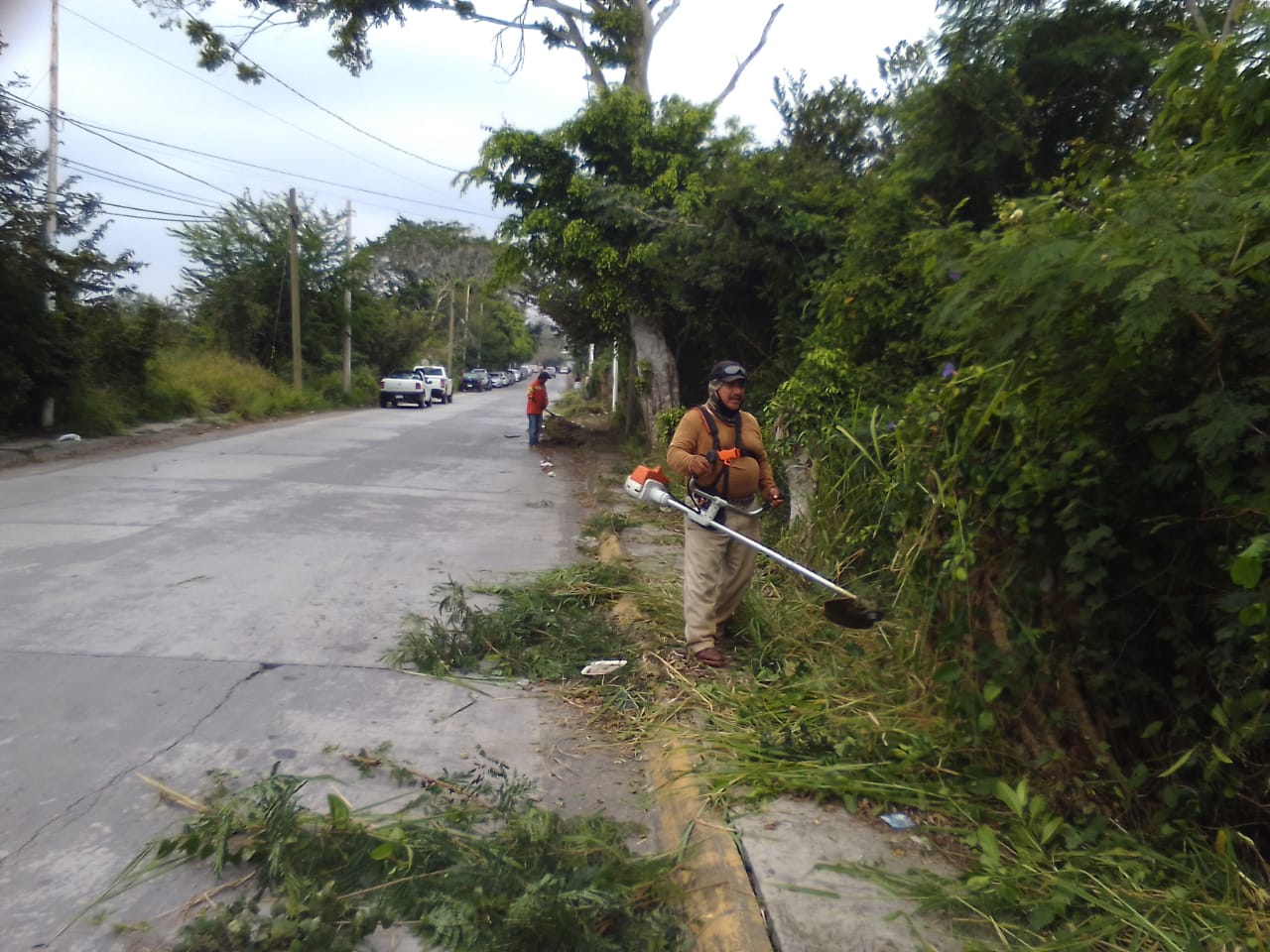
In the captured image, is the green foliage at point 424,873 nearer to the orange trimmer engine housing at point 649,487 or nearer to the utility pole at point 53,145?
the orange trimmer engine housing at point 649,487

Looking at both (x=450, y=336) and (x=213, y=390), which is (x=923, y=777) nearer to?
(x=213, y=390)

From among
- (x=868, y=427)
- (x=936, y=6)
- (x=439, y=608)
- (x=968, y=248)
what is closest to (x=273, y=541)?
(x=439, y=608)

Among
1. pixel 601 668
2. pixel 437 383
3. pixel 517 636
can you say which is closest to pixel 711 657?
pixel 601 668

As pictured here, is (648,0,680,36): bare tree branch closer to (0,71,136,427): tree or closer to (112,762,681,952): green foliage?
(0,71,136,427): tree

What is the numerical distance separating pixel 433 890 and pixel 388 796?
0.85m

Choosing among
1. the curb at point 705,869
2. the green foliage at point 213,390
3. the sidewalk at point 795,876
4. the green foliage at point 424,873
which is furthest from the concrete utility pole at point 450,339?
the sidewalk at point 795,876

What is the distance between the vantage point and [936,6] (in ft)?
29.4

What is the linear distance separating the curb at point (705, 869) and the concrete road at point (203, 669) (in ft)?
0.63

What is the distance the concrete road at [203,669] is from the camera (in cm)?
370

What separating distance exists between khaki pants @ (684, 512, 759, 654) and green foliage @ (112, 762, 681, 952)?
1.83m

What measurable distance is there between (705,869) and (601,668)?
224cm

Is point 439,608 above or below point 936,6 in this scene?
below

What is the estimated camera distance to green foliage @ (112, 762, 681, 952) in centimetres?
302

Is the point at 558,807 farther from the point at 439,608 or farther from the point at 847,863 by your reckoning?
the point at 439,608
